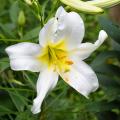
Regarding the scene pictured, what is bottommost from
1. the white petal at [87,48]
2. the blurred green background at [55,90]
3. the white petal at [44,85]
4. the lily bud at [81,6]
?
the blurred green background at [55,90]

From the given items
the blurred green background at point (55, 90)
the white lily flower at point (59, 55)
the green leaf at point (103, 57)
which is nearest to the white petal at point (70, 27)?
the white lily flower at point (59, 55)

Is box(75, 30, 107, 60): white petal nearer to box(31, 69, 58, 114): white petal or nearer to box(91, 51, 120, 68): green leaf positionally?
box(31, 69, 58, 114): white petal

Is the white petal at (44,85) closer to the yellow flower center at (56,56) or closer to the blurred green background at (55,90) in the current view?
the yellow flower center at (56,56)

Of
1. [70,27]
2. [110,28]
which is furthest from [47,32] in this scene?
[110,28]

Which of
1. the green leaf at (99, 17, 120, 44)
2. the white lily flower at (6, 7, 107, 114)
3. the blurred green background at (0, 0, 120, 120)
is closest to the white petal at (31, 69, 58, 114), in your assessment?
the white lily flower at (6, 7, 107, 114)

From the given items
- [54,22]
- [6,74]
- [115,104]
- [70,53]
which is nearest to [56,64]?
[70,53]

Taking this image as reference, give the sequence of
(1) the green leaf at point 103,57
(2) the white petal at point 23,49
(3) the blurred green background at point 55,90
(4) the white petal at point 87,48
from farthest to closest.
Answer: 1. (1) the green leaf at point 103,57
2. (3) the blurred green background at point 55,90
3. (4) the white petal at point 87,48
4. (2) the white petal at point 23,49

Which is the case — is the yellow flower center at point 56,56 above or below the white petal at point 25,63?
below
